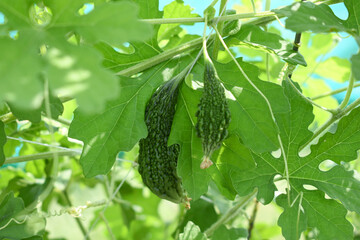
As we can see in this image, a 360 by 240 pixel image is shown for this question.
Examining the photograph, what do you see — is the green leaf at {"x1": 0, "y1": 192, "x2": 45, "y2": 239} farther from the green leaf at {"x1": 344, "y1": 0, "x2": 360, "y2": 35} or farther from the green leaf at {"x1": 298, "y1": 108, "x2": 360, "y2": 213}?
the green leaf at {"x1": 344, "y1": 0, "x2": 360, "y2": 35}

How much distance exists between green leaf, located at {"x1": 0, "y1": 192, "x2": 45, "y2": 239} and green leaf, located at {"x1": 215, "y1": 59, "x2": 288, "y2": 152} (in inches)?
24.3

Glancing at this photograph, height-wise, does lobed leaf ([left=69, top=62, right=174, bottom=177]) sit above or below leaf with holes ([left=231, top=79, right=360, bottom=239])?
above

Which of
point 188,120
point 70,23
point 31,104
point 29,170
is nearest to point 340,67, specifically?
point 188,120

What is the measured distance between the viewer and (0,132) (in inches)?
46.9

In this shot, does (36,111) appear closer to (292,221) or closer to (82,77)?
(82,77)

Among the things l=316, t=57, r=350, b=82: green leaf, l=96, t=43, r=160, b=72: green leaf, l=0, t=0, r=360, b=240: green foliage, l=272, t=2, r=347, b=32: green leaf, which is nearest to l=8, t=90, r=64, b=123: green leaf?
l=0, t=0, r=360, b=240: green foliage

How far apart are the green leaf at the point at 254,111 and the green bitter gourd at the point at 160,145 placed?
0.15 metres

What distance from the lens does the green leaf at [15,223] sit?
1.32 meters

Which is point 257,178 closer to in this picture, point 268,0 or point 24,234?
point 268,0

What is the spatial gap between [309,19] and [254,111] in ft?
0.77

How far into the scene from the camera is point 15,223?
133cm

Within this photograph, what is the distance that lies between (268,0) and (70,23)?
757mm

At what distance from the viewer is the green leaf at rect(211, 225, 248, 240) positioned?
4.70 ft

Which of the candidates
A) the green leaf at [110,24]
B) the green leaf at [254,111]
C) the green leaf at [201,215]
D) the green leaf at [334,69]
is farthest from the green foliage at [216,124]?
the green leaf at [334,69]
